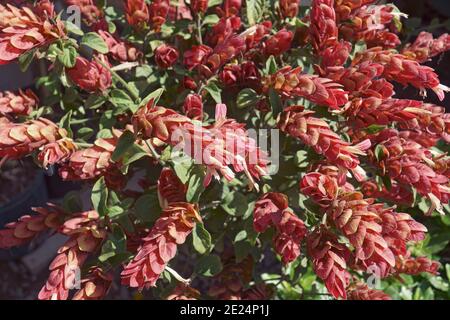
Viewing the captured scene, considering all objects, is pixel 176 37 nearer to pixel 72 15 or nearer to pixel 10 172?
pixel 72 15

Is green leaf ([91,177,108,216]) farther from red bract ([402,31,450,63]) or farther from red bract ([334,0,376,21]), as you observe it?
red bract ([402,31,450,63])

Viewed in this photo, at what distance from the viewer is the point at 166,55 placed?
59.5 inches

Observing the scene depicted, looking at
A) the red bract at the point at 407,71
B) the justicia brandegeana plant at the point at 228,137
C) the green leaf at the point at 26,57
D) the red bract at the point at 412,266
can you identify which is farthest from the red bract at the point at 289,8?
the red bract at the point at 412,266

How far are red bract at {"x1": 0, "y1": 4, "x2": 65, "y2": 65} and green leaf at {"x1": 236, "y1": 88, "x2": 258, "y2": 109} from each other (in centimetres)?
46

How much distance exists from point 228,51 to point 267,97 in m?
0.16

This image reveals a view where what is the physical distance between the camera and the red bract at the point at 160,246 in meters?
1.20

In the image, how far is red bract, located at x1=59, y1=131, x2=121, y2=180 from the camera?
130 centimetres

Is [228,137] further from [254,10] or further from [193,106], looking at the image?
[254,10]

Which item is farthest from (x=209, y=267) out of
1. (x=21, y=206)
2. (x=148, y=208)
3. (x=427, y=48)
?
(x=21, y=206)

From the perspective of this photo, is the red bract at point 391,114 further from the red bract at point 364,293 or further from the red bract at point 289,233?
the red bract at point 364,293

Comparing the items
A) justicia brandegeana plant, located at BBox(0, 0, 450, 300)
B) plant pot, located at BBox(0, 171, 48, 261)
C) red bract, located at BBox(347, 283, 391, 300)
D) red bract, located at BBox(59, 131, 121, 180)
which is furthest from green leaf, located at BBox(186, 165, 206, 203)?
plant pot, located at BBox(0, 171, 48, 261)

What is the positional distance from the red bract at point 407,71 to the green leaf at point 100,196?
2.47ft
